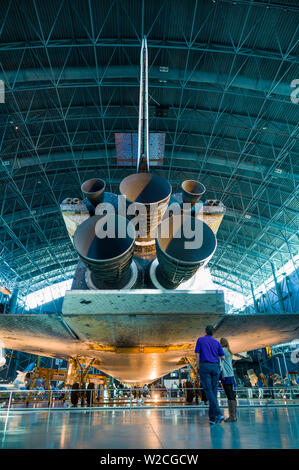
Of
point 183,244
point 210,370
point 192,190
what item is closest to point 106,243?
point 183,244

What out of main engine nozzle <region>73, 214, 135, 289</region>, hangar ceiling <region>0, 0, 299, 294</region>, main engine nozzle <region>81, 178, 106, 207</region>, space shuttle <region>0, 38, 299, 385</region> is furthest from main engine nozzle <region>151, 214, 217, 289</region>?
hangar ceiling <region>0, 0, 299, 294</region>

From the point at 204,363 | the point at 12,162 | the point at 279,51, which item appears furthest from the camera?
the point at 12,162

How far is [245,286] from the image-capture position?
37844 mm

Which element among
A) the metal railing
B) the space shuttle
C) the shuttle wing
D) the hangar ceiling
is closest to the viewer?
the space shuttle

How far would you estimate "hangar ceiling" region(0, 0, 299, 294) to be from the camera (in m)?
11.6

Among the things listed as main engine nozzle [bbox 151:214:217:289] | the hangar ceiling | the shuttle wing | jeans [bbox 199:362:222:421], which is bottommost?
jeans [bbox 199:362:222:421]

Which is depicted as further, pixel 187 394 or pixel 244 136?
pixel 244 136

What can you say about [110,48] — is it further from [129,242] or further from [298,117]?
[129,242]

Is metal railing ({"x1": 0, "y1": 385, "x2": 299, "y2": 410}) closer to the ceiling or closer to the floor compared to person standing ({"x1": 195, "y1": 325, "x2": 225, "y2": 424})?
closer to the floor

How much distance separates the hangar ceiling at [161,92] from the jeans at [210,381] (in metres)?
→ 10.7

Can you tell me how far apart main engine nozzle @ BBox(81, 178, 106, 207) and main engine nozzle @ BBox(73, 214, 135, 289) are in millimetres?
696

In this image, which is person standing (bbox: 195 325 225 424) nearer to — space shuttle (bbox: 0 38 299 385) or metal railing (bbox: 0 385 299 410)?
space shuttle (bbox: 0 38 299 385)

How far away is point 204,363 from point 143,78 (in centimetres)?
386

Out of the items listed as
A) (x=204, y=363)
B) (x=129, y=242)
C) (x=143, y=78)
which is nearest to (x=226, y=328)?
(x=204, y=363)
